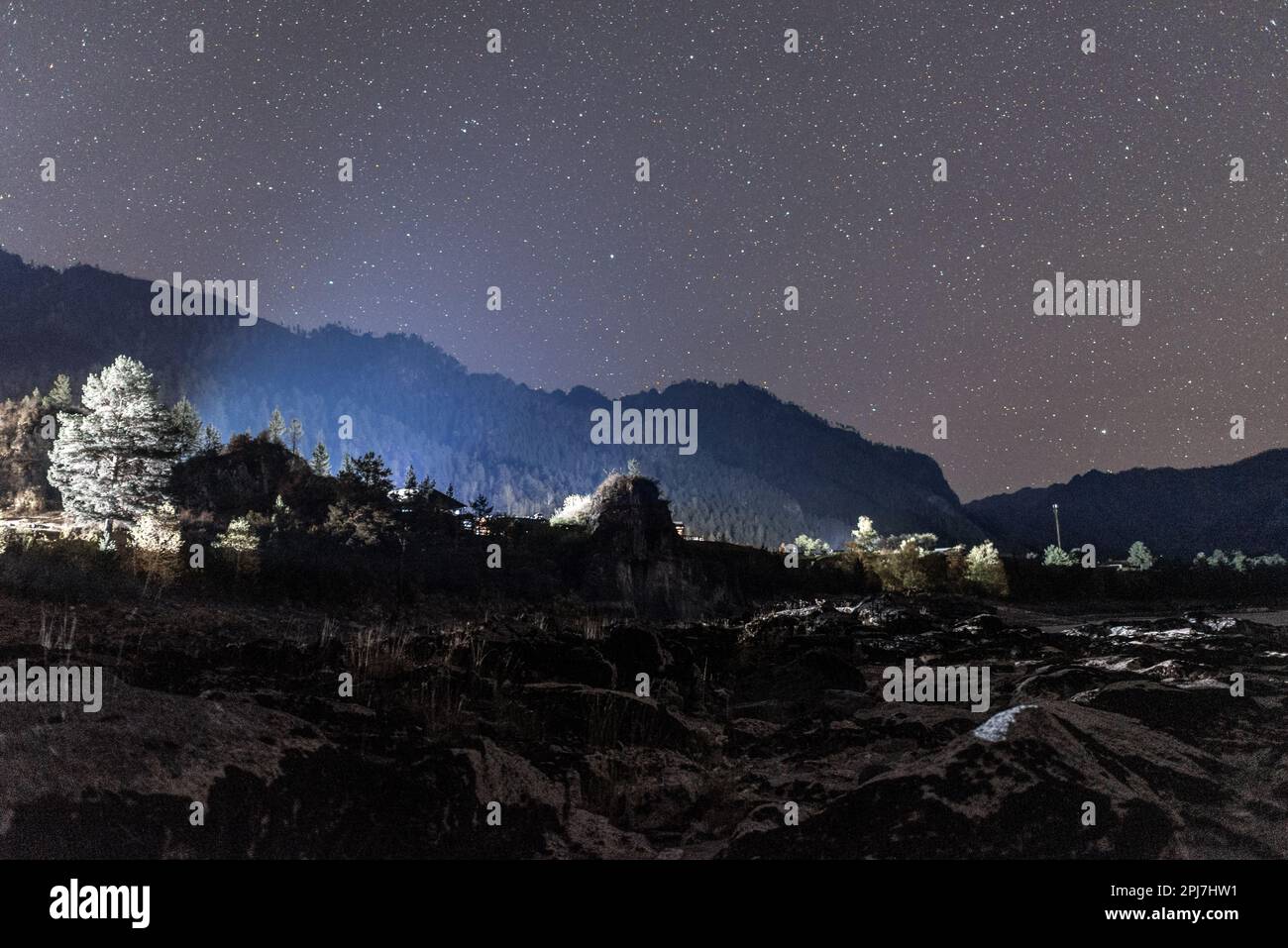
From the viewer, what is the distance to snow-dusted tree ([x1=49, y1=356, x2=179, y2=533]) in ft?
96.8

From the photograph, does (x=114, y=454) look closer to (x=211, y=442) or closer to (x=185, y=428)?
(x=185, y=428)

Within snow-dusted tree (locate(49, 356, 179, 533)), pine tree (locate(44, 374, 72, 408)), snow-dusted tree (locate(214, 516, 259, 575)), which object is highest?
pine tree (locate(44, 374, 72, 408))

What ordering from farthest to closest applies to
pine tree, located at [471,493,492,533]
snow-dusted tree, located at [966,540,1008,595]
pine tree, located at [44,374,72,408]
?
pine tree, located at [44,374,72,408] → snow-dusted tree, located at [966,540,1008,595] → pine tree, located at [471,493,492,533]

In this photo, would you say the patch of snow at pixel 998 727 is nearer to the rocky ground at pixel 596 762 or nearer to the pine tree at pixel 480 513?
the rocky ground at pixel 596 762

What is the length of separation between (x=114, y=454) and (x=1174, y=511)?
154883 millimetres

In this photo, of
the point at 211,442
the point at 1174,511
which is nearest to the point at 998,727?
the point at 211,442

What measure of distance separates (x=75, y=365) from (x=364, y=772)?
777 ft

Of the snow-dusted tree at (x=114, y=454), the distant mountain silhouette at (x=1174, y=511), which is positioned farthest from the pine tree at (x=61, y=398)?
the distant mountain silhouette at (x=1174, y=511)

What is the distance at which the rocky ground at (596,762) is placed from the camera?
5.71 meters

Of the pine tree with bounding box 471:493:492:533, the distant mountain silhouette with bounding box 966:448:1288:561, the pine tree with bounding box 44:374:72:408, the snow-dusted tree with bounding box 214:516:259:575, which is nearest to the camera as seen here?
the snow-dusted tree with bounding box 214:516:259:575

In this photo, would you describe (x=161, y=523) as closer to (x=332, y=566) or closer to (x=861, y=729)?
(x=332, y=566)

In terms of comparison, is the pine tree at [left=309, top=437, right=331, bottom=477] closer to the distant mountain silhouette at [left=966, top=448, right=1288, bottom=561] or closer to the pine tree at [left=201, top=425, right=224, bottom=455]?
the pine tree at [left=201, top=425, right=224, bottom=455]

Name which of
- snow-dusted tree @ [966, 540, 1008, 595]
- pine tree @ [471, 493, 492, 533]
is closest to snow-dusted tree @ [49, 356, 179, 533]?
pine tree @ [471, 493, 492, 533]

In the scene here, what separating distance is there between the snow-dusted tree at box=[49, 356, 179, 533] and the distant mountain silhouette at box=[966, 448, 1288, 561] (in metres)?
95.4
